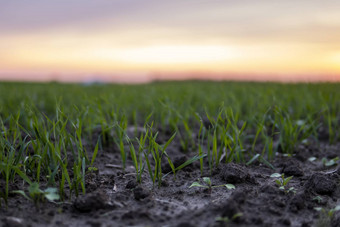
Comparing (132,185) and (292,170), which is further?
(292,170)

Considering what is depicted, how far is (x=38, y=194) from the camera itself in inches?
62.6

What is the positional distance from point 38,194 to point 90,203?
0.26 meters

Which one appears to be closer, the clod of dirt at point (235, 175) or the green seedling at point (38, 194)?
the green seedling at point (38, 194)

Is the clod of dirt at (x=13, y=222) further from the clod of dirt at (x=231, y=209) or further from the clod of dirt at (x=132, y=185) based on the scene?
the clod of dirt at (x=231, y=209)

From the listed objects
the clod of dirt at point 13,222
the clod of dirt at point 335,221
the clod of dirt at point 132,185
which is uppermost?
the clod of dirt at point 132,185

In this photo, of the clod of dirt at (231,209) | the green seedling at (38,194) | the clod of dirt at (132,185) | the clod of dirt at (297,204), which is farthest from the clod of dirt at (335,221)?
the green seedling at (38,194)

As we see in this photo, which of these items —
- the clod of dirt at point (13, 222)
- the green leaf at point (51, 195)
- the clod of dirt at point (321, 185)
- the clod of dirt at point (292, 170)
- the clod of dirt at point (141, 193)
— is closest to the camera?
the clod of dirt at point (13, 222)

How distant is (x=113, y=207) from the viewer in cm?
159

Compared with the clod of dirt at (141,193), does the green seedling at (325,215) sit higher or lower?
lower

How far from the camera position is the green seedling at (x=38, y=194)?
1.53 metres

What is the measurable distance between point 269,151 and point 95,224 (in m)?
1.44

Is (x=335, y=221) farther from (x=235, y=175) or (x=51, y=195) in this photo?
(x=51, y=195)

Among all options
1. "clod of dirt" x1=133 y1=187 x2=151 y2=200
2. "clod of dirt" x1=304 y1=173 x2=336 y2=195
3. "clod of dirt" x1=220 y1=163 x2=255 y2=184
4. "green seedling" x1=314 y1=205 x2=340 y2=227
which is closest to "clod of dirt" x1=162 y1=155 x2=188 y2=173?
"clod of dirt" x1=220 y1=163 x2=255 y2=184

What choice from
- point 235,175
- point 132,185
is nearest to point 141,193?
point 132,185
